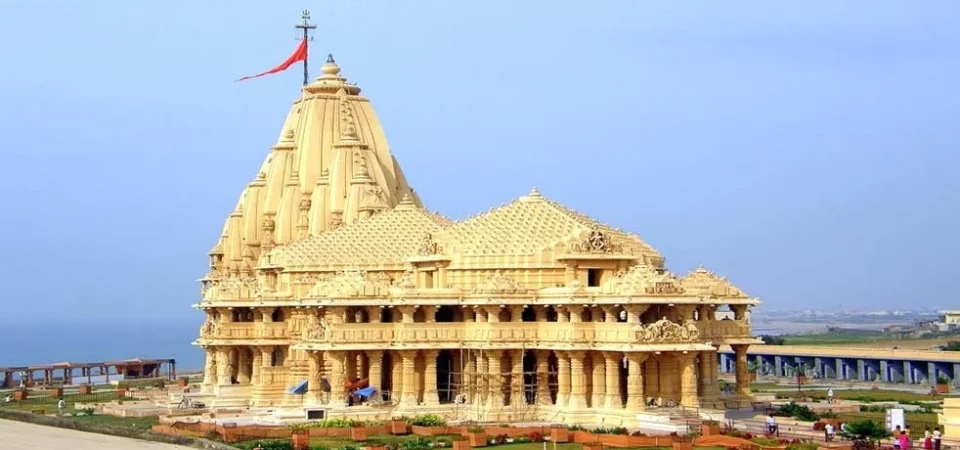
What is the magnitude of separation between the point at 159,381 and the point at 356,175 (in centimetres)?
2793

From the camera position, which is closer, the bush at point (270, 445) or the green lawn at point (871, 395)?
the bush at point (270, 445)

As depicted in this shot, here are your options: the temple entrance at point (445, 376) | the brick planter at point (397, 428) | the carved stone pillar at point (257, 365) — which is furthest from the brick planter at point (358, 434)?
the carved stone pillar at point (257, 365)

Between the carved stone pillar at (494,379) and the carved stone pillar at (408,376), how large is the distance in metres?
3.30

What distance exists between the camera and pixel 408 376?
8800 centimetres

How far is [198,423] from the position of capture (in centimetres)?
8400

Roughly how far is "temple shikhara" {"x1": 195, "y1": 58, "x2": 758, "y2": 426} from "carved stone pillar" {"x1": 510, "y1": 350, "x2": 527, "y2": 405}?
0.08 m

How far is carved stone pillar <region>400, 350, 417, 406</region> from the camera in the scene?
87.8 metres

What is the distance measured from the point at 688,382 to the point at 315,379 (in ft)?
56.1

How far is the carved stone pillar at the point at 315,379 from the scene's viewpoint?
89.7 m

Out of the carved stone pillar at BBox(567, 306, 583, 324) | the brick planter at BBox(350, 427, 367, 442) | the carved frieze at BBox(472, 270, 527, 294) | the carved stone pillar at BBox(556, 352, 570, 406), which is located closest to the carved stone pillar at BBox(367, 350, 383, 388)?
the carved frieze at BBox(472, 270, 527, 294)

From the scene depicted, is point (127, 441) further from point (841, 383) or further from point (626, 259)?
point (841, 383)

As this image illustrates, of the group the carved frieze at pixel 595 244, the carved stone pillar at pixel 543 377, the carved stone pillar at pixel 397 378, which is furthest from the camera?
the carved stone pillar at pixel 397 378

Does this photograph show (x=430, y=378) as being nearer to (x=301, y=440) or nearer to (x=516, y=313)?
(x=516, y=313)

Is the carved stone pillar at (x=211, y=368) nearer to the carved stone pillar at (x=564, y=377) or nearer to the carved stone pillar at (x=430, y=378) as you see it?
the carved stone pillar at (x=430, y=378)
